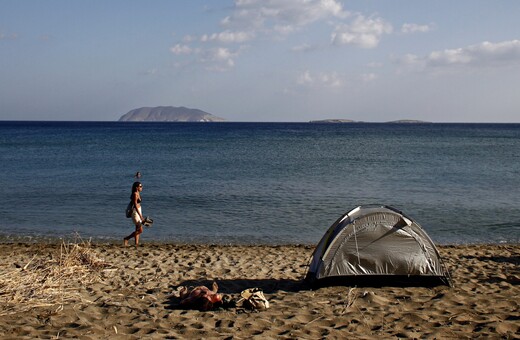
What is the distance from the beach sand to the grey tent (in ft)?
0.94

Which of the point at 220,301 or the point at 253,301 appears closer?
the point at 253,301

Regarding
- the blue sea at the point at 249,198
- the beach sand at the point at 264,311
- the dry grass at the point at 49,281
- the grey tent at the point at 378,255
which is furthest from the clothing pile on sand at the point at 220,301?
the blue sea at the point at 249,198

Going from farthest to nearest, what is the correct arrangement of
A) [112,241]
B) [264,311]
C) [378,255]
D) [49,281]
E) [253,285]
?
[112,241], [253,285], [378,255], [49,281], [264,311]

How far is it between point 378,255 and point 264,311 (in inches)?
108

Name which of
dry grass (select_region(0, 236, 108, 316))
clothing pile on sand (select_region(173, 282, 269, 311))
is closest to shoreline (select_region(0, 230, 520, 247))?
dry grass (select_region(0, 236, 108, 316))

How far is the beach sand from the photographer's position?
307 inches

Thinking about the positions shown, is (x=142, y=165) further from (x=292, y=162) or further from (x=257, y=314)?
(x=257, y=314)

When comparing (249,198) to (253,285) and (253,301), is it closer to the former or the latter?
(253,285)

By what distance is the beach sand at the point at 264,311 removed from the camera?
7.80 meters

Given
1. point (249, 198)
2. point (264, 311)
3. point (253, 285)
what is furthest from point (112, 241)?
point (264, 311)

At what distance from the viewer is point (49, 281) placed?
965 centimetres

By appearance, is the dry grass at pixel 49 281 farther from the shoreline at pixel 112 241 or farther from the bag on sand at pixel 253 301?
the shoreline at pixel 112 241

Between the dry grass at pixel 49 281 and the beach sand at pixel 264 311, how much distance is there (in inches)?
1.6

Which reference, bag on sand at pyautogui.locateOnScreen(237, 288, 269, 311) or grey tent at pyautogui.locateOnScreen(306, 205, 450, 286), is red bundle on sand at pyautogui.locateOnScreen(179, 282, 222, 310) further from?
grey tent at pyautogui.locateOnScreen(306, 205, 450, 286)
